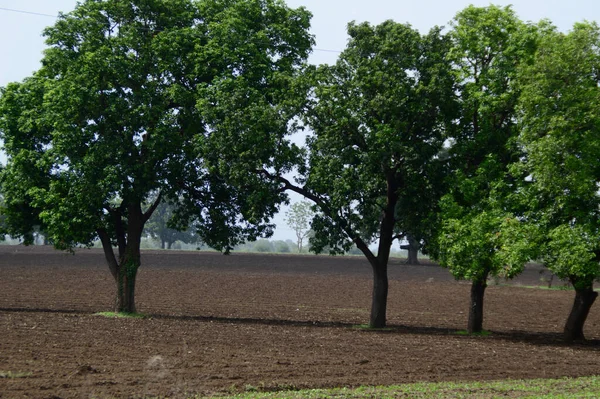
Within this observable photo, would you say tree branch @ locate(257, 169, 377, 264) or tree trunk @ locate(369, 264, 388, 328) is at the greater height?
tree branch @ locate(257, 169, 377, 264)

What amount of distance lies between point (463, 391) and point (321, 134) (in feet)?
54.1

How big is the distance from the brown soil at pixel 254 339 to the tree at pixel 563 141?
438cm

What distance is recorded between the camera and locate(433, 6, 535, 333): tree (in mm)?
27625

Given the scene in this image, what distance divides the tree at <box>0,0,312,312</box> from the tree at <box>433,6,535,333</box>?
8007 millimetres

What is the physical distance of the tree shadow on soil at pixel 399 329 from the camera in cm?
2973

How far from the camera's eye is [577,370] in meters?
21.4

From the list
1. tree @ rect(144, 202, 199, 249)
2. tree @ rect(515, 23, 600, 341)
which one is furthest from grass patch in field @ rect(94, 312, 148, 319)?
tree @ rect(144, 202, 199, 249)

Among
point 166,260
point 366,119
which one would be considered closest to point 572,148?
point 366,119

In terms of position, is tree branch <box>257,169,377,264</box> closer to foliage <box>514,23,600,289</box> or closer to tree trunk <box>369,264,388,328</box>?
tree trunk <box>369,264,388,328</box>

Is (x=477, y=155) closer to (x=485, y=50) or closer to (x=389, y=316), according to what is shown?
(x=485, y=50)

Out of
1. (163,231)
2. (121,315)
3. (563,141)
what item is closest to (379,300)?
(563,141)

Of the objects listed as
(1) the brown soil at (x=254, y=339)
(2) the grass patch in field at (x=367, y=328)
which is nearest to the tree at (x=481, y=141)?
(1) the brown soil at (x=254, y=339)

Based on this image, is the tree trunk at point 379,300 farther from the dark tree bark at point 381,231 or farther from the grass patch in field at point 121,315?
the grass patch in field at point 121,315

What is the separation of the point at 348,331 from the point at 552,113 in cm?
1198
